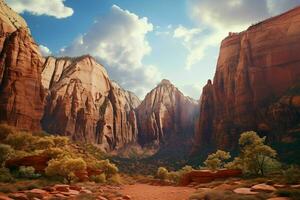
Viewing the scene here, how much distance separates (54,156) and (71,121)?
2957 inches

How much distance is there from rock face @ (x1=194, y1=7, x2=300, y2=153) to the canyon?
0.25 metres

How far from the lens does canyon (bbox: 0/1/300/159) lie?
276 feet

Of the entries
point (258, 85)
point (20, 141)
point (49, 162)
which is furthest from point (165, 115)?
point (49, 162)

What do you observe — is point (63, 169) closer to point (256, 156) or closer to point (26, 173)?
point (26, 173)

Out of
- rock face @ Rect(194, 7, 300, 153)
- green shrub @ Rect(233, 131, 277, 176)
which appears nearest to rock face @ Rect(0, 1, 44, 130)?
rock face @ Rect(194, 7, 300, 153)

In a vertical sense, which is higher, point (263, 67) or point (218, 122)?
point (263, 67)

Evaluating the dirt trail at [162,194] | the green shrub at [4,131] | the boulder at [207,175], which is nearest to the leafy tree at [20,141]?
the green shrub at [4,131]

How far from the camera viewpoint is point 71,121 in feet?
393

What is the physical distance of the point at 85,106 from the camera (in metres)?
128

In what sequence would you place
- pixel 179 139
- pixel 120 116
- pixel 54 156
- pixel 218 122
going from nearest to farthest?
pixel 54 156 → pixel 218 122 → pixel 120 116 → pixel 179 139

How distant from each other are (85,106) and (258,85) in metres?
66.4

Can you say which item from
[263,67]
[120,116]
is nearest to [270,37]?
[263,67]

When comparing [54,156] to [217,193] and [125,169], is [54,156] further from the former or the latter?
[125,169]

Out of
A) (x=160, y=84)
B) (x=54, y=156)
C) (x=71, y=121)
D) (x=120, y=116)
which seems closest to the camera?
(x=54, y=156)
